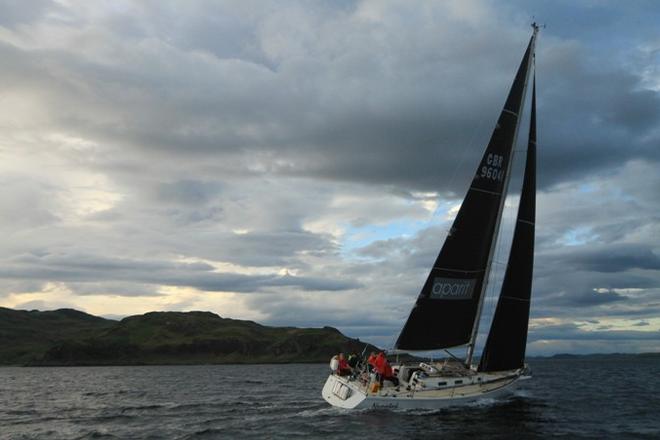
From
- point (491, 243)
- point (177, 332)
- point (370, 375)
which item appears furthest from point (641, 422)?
point (177, 332)

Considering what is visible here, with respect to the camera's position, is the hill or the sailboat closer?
the sailboat

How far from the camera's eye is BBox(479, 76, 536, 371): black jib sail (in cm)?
3541

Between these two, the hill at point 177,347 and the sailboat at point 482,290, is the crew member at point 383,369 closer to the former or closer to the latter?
the sailboat at point 482,290

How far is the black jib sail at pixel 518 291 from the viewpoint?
3541cm

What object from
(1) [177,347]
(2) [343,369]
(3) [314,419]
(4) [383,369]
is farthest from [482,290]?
(1) [177,347]

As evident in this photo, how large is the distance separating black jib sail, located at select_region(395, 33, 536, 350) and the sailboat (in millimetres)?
Result: 56

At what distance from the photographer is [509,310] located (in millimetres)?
35625

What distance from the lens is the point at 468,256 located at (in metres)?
34.6

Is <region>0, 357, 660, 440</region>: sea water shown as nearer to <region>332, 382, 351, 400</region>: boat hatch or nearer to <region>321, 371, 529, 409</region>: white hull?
<region>321, 371, 529, 409</region>: white hull

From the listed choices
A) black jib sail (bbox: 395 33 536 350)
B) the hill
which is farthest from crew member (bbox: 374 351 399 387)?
the hill

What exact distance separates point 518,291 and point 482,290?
98.7 inches

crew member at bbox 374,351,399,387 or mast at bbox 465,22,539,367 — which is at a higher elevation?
mast at bbox 465,22,539,367

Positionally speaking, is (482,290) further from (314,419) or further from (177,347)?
(177,347)

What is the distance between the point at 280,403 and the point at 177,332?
16445 centimetres
